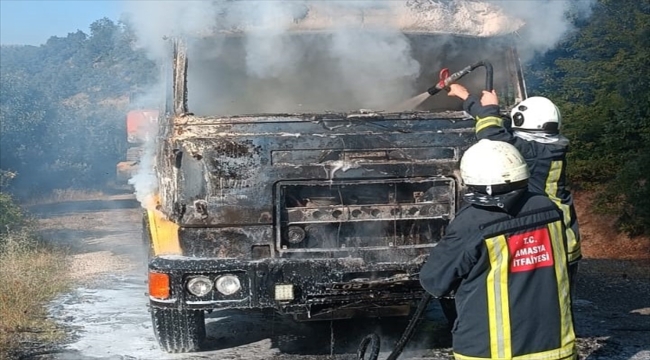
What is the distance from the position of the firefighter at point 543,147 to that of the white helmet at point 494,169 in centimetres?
153

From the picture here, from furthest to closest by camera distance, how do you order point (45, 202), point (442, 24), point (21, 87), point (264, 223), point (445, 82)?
point (21, 87), point (45, 202), point (442, 24), point (445, 82), point (264, 223)

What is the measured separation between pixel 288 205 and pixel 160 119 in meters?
1.59

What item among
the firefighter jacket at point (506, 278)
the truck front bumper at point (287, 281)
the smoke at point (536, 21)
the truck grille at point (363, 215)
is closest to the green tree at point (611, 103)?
the smoke at point (536, 21)

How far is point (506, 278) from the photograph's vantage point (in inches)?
127

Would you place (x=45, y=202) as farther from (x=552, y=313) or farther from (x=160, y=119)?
(x=552, y=313)

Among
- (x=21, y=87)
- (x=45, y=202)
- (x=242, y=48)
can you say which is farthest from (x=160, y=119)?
(x=21, y=87)

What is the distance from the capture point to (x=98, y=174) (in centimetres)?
2661

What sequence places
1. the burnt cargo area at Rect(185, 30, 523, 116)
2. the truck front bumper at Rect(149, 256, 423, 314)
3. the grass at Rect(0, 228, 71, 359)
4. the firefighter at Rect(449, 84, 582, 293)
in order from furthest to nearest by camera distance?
the grass at Rect(0, 228, 71, 359) < the burnt cargo area at Rect(185, 30, 523, 116) < the truck front bumper at Rect(149, 256, 423, 314) < the firefighter at Rect(449, 84, 582, 293)

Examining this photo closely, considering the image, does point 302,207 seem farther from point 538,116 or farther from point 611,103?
point 611,103

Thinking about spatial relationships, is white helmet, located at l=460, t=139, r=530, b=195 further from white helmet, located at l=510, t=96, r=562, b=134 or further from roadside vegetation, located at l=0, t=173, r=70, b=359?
roadside vegetation, located at l=0, t=173, r=70, b=359

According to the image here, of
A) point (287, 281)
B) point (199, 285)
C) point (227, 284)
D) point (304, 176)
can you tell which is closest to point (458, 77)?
point (304, 176)

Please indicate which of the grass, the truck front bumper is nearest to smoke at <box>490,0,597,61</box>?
the truck front bumper

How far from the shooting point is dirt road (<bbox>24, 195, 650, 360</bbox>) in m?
6.30

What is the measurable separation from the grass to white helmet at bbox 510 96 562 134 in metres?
3.90
